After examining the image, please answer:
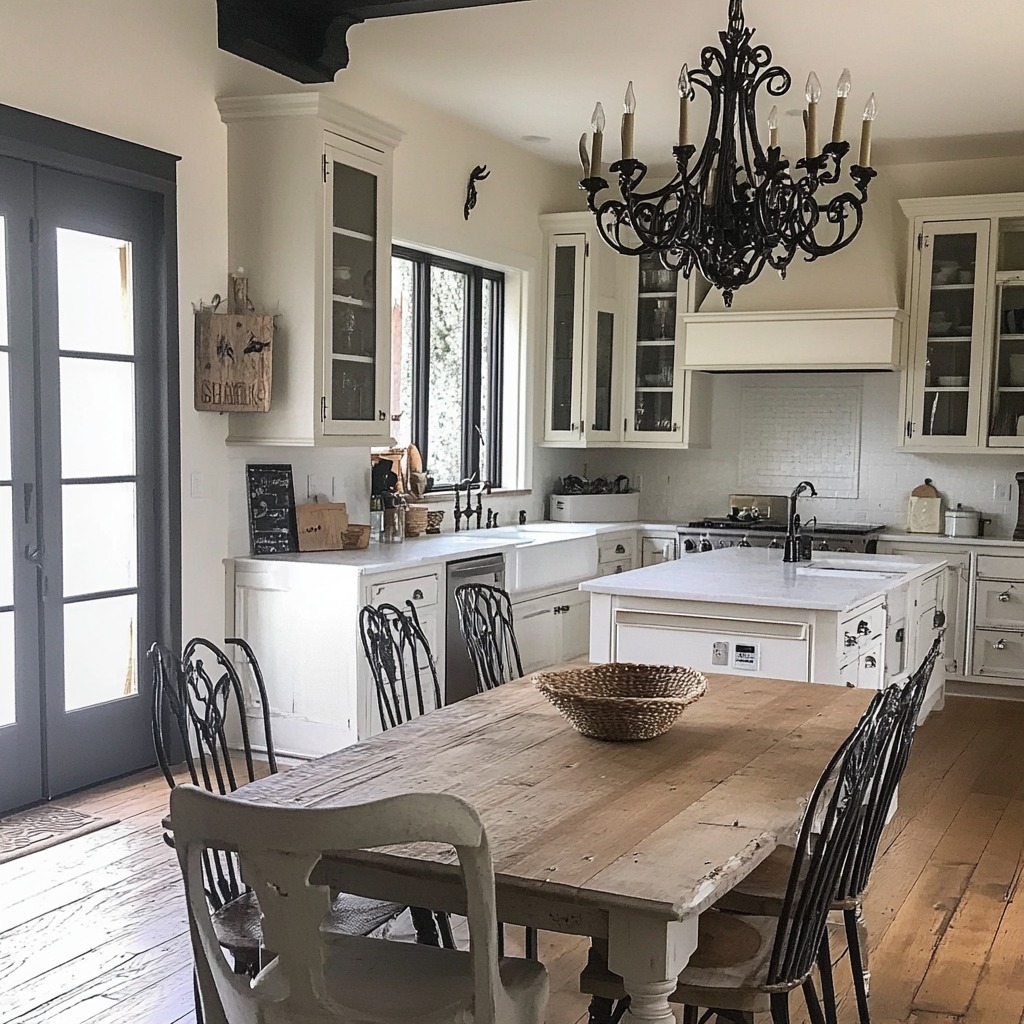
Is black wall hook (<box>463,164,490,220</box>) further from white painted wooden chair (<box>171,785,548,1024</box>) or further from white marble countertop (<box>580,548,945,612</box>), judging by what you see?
white painted wooden chair (<box>171,785,548,1024</box>)

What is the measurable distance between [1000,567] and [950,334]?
52.1 inches

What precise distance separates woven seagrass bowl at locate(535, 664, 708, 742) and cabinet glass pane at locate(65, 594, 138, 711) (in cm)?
221

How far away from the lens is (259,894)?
166 cm

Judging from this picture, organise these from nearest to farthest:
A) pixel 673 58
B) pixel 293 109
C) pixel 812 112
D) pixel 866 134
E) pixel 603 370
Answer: pixel 812 112, pixel 866 134, pixel 293 109, pixel 673 58, pixel 603 370

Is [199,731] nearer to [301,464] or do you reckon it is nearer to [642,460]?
[301,464]

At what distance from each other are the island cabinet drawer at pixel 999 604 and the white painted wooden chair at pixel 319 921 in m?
5.11

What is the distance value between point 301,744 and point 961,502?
13.8 feet

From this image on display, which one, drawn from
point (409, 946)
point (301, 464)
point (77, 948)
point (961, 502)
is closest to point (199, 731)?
point (409, 946)

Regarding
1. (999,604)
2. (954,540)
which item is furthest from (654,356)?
(999,604)

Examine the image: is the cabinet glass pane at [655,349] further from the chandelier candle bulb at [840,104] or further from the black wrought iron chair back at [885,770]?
the black wrought iron chair back at [885,770]

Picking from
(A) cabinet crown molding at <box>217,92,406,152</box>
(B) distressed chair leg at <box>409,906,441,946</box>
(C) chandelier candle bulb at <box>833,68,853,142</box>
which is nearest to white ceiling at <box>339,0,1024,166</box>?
(A) cabinet crown molding at <box>217,92,406,152</box>

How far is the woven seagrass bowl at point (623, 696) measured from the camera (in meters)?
2.52

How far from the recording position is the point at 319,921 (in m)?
1.66

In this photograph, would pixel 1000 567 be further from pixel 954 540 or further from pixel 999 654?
pixel 999 654
